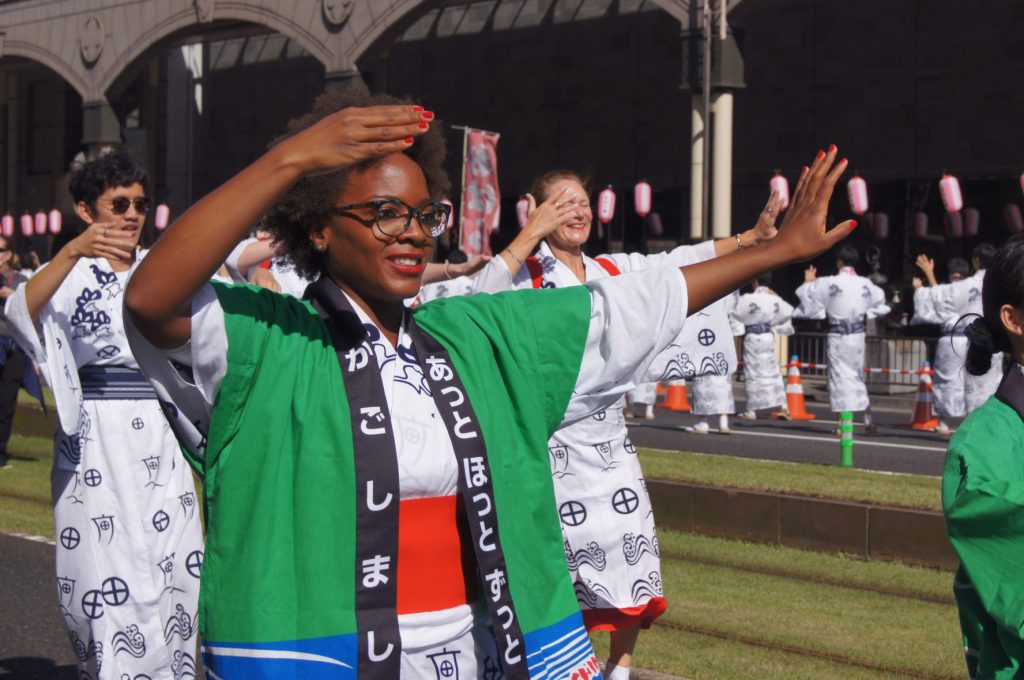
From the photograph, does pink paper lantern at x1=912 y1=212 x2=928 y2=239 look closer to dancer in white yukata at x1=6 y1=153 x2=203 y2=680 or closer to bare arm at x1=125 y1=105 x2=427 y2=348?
dancer in white yukata at x1=6 y1=153 x2=203 y2=680

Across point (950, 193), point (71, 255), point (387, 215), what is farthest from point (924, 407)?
point (387, 215)

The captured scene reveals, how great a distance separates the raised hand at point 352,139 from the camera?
239cm

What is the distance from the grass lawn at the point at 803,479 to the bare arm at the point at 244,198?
628cm

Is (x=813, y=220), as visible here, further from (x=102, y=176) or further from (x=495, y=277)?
(x=102, y=176)

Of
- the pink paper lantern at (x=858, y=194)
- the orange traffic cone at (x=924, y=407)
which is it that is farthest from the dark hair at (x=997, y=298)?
the pink paper lantern at (x=858, y=194)

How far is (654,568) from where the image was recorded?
18.1 ft

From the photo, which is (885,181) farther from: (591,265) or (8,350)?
(591,265)

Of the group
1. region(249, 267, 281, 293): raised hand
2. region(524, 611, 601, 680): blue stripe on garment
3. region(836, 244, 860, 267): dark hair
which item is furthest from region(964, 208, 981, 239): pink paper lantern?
→ region(524, 611, 601, 680): blue stripe on garment

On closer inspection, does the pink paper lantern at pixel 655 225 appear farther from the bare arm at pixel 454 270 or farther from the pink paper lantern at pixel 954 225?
the bare arm at pixel 454 270

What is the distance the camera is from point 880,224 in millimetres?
→ 23234

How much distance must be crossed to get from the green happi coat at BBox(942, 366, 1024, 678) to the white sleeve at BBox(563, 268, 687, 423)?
67cm

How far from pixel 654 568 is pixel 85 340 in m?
2.13

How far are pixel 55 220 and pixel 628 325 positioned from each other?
31.9m

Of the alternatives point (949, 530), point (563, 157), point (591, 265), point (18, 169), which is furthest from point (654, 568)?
point (18, 169)
